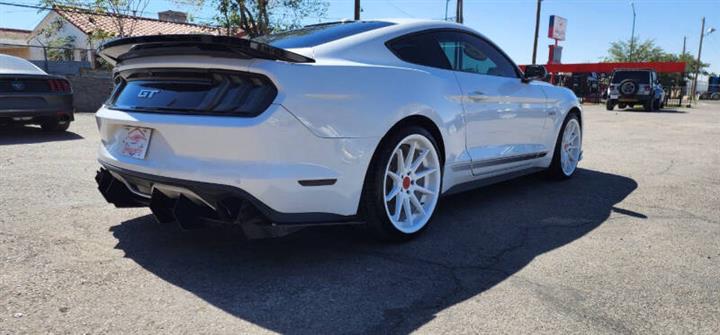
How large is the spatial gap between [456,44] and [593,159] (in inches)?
172

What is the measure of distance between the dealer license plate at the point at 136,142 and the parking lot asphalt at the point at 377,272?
634 millimetres

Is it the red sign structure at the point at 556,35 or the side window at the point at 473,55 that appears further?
the red sign structure at the point at 556,35

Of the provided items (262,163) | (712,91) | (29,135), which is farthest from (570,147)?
(712,91)

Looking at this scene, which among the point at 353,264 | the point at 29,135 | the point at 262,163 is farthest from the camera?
the point at 29,135

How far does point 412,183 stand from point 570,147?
3.18 metres

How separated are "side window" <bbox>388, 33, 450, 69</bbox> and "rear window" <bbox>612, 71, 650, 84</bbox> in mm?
22985

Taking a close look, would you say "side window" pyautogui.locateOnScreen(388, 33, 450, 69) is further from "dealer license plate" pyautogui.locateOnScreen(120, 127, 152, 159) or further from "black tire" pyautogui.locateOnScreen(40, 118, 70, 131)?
"black tire" pyautogui.locateOnScreen(40, 118, 70, 131)

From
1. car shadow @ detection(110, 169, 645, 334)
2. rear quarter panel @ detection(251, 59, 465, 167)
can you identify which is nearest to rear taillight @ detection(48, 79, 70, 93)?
car shadow @ detection(110, 169, 645, 334)

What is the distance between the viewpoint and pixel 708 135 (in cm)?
1171

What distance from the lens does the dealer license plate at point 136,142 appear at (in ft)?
10.2

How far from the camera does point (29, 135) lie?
927 centimetres

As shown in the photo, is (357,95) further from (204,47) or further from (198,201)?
(198,201)

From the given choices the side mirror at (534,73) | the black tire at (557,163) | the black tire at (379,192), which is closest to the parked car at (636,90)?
the black tire at (557,163)

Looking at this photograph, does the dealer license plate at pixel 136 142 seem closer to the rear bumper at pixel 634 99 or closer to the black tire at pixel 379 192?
the black tire at pixel 379 192
